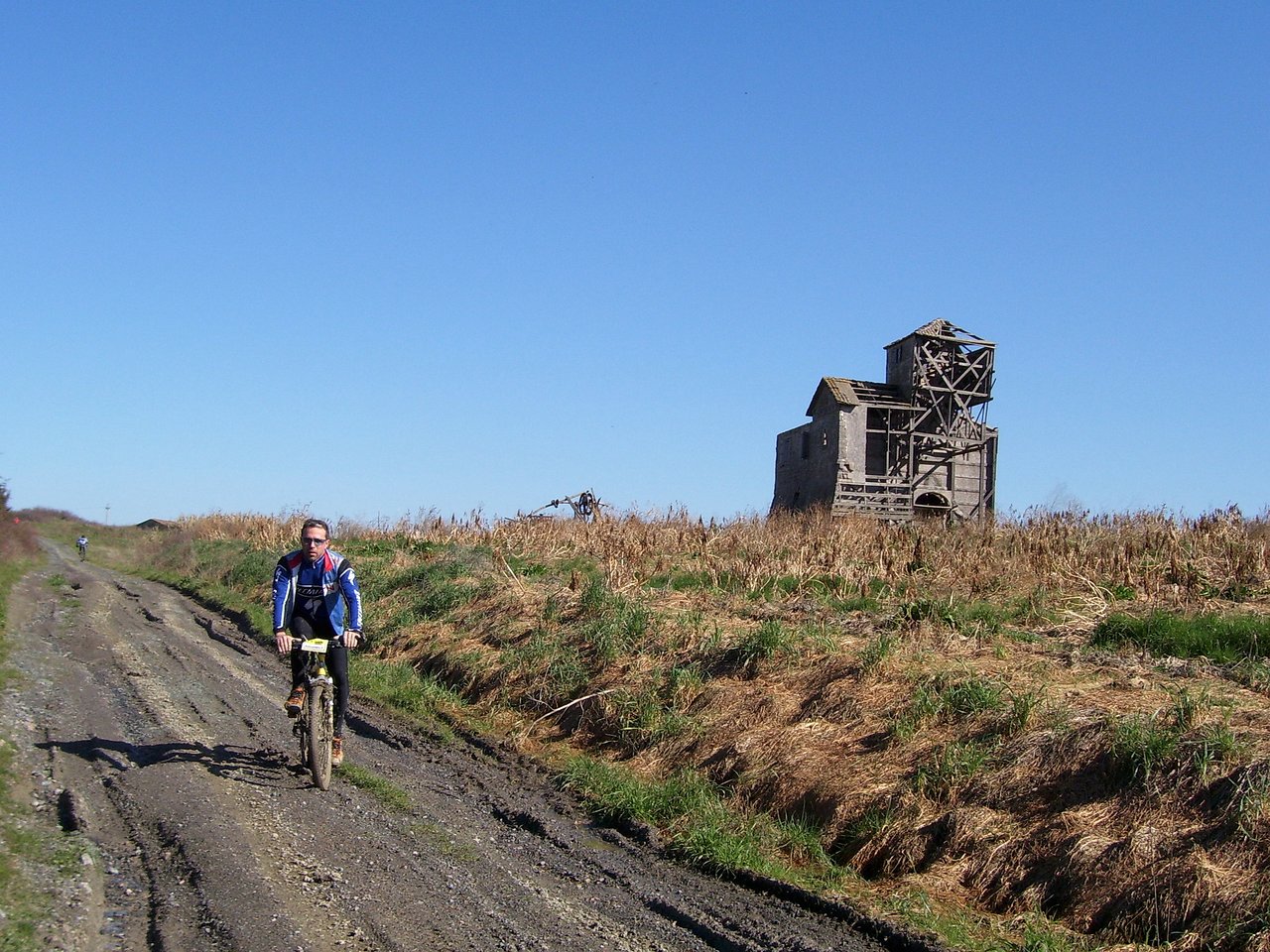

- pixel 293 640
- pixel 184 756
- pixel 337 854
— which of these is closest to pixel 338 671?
pixel 293 640

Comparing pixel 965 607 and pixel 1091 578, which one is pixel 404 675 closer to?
pixel 965 607

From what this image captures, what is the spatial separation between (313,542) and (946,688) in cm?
541

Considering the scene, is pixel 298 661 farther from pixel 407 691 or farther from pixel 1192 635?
pixel 1192 635

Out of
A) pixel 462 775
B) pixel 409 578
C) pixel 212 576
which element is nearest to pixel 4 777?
pixel 462 775

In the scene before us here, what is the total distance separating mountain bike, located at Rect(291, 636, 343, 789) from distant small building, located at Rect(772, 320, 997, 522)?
29305 millimetres

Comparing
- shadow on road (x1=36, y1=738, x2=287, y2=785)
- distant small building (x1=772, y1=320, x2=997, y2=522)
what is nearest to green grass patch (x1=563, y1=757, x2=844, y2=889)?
shadow on road (x1=36, y1=738, x2=287, y2=785)

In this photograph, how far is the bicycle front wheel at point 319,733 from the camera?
820 cm

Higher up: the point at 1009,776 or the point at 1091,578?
the point at 1091,578

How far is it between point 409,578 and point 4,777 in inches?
438

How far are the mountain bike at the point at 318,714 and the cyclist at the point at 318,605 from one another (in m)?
0.08

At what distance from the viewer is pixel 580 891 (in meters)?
6.33

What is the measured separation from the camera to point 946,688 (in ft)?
27.7

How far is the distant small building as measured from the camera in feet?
122

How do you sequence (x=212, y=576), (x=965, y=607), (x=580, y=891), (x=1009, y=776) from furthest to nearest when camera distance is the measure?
(x=212, y=576) < (x=965, y=607) < (x=1009, y=776) < (x=580, y=891)
